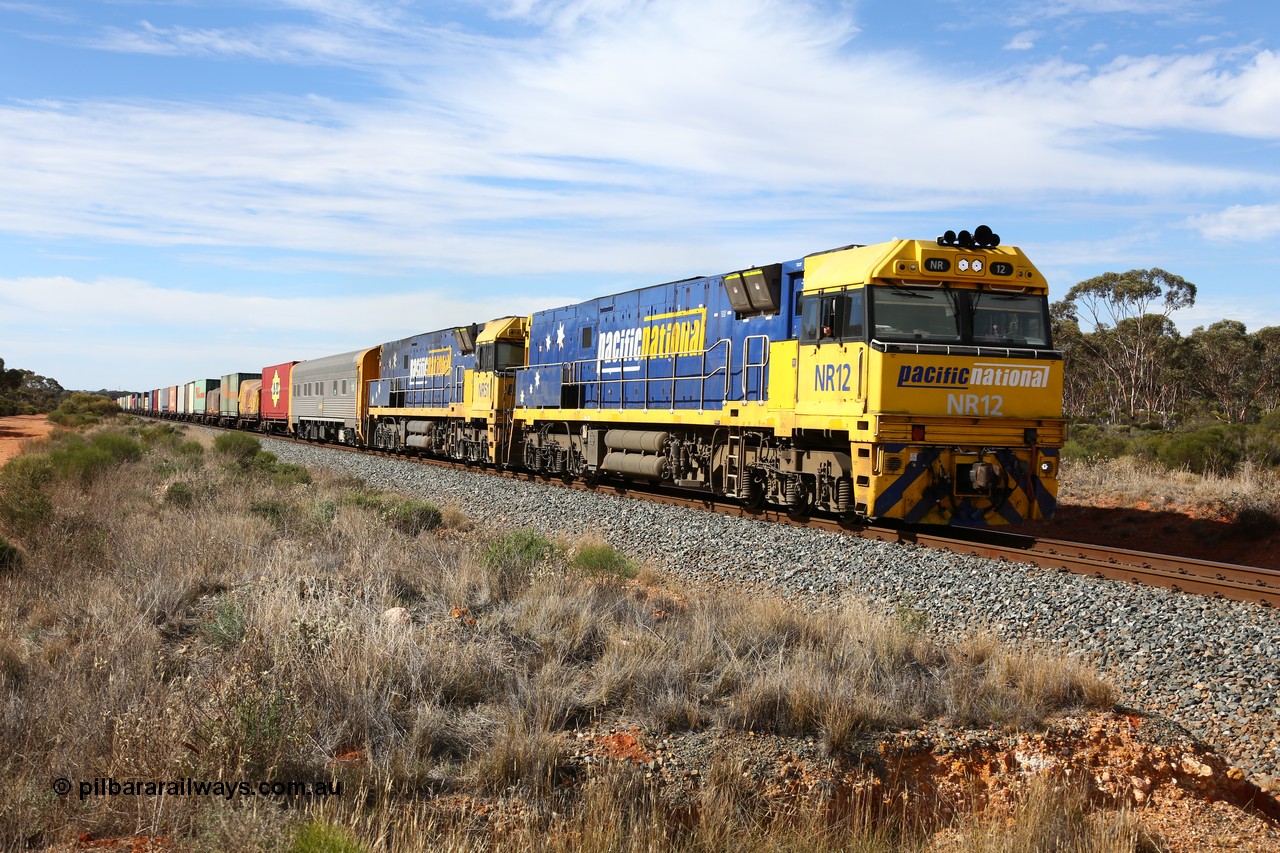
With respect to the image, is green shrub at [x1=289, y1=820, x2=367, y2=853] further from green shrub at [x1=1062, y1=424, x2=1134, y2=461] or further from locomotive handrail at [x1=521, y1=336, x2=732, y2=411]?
green shrub at [x1=1062, y1=424, x2=1134, y2=461]

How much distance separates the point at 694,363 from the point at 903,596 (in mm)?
7514

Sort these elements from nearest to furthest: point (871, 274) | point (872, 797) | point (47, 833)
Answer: point (47, 833) → point (872, 797) → point (871, 274)

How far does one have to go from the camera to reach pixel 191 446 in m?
27.8

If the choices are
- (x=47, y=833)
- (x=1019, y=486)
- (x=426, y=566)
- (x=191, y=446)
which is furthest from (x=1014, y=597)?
(x=191, y=446)

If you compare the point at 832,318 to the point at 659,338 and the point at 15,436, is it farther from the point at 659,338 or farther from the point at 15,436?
the point at 15,436

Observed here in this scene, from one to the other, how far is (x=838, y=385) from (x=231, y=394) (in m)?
51.1

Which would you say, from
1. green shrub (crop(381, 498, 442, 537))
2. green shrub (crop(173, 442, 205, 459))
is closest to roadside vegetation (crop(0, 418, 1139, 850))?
green shrub (crop(381, 498, 442, 537))

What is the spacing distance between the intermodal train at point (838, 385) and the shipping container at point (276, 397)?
2890 cm

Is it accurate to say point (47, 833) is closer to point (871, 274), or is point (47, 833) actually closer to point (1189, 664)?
point (1189, 664)

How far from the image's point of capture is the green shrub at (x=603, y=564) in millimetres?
9672

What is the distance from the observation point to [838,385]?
11.8m

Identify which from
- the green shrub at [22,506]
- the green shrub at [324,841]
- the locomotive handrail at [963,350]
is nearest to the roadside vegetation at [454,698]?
the green shrub at [324,841]

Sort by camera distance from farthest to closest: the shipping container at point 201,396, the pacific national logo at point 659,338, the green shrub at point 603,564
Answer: the shipping container at point 201,396 → the pacific national logo at point 659,338 → the green shrub at point 603,564

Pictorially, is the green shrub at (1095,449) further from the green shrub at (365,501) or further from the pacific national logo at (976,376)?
the green shrub at (365,501)
